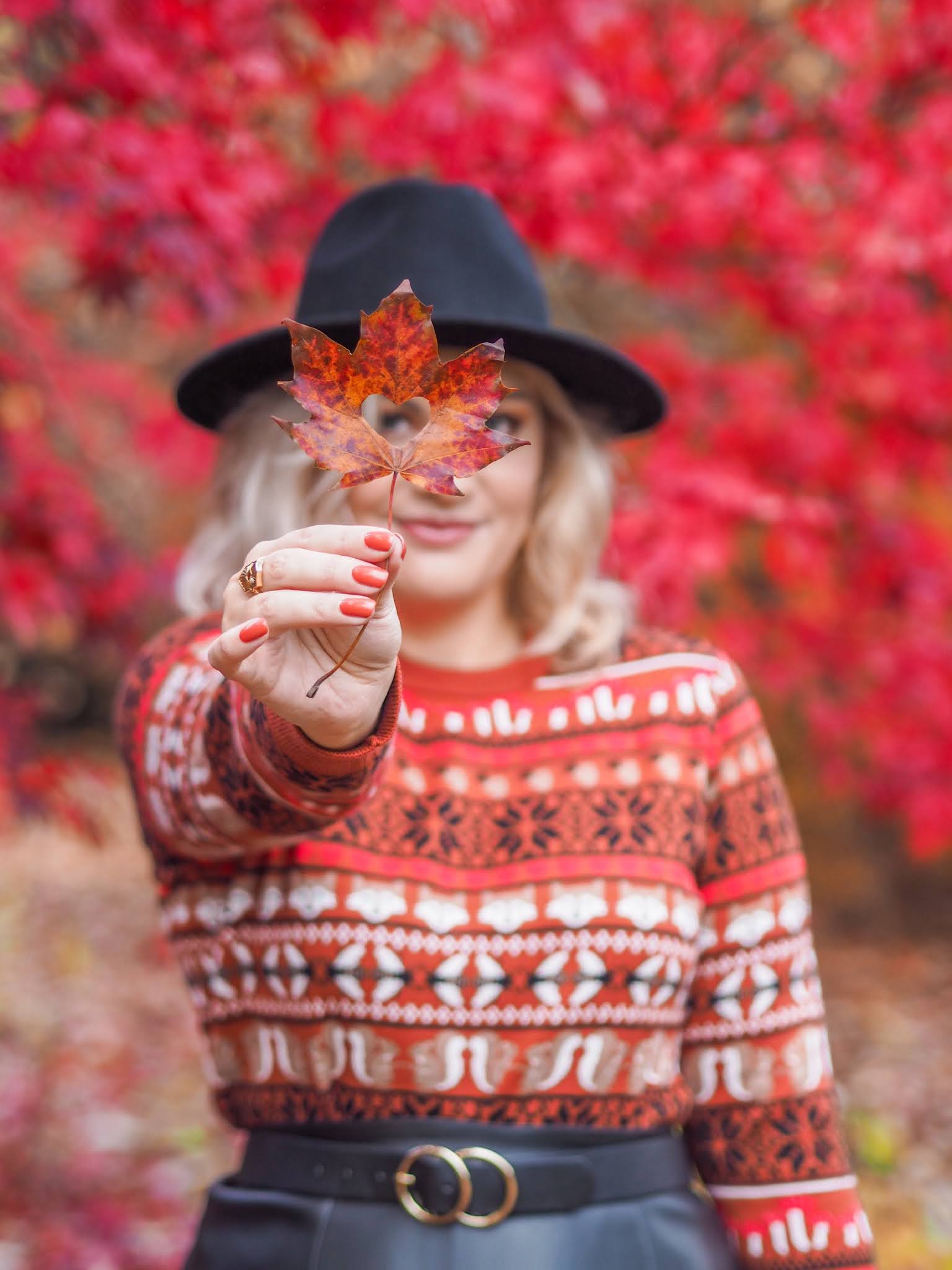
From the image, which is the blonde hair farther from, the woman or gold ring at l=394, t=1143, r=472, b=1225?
gold ring at l=394, t=1143, r=472, b=1225

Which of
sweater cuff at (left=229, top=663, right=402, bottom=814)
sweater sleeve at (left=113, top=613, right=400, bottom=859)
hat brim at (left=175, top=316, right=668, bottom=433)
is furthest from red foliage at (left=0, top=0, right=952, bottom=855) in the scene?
sweater cuff at (left=229, top=663, right=402, bottom=814)

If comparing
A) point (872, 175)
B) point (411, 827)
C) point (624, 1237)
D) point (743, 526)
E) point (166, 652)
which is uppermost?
point (872, 175)

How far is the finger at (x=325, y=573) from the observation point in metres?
1.09

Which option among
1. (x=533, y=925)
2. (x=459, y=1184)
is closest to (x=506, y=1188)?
(x=459, y=1184)

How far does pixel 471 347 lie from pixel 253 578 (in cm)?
81

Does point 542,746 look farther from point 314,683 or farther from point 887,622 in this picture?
point 887,622

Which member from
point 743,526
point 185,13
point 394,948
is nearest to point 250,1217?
point 394,948

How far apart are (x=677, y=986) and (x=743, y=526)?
110 inches

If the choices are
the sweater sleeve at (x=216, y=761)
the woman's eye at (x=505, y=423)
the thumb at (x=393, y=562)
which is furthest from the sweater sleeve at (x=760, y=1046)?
the thumb at (x=393, y=562)

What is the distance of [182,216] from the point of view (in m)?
2.57

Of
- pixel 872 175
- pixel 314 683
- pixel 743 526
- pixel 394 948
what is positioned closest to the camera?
pixel 314 683

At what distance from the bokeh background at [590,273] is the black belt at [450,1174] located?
1.54 metres

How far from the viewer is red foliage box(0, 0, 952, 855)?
2.53 meters

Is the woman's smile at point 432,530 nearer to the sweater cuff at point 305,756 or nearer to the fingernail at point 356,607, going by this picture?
the sweater cuff at point 305,756
